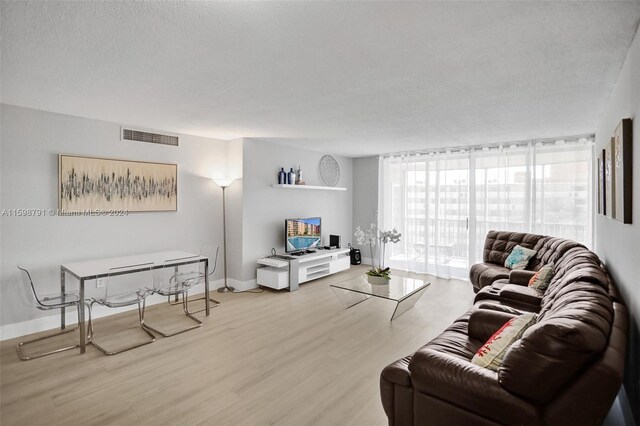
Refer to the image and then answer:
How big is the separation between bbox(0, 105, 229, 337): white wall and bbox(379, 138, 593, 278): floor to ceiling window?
406 centimetres

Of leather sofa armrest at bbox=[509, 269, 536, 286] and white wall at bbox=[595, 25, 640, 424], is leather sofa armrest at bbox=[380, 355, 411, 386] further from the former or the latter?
leather sofa armrest at bbox=[509, 269, 536, 286]

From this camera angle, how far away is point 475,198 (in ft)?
19.4

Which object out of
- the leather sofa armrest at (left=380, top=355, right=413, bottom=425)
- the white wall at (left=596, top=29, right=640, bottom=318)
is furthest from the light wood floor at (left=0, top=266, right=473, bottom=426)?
the white wall at (left=596, top=29, right=640, bottom=318)

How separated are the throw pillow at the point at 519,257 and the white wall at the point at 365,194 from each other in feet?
9.79

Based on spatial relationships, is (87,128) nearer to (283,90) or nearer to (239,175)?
(239,175)

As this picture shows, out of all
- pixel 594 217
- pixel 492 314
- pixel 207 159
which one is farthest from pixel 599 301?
pixel 207 159

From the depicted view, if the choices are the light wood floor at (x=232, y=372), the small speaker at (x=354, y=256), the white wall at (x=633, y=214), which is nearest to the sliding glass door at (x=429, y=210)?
the small speaker at (x=354, y=256)

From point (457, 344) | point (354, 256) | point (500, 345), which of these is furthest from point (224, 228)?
point (500, 345)

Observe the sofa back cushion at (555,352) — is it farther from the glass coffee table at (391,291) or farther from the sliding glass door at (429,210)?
the sliding glass door at (429,210)

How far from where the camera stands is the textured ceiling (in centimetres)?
180

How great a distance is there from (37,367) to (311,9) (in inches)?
141

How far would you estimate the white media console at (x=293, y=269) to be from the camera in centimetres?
527

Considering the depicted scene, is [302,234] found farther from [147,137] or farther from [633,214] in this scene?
[633,214]

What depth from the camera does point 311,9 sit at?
175 cm
